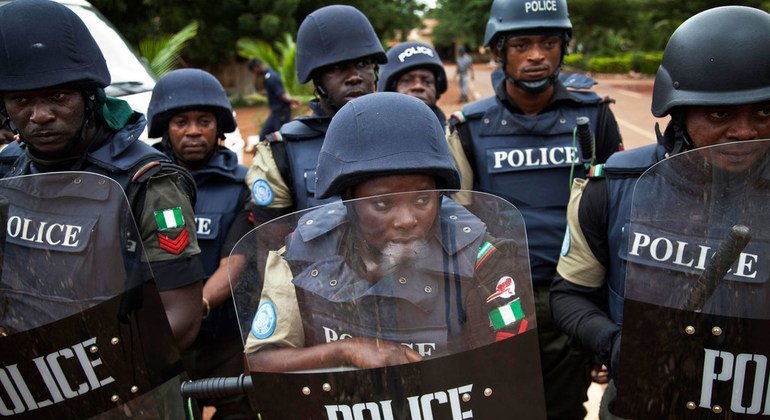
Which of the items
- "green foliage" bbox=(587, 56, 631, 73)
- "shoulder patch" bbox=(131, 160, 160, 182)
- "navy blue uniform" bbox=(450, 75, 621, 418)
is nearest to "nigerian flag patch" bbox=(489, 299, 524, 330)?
"shoulder patch" bbox=(131, 160, 160, 182)

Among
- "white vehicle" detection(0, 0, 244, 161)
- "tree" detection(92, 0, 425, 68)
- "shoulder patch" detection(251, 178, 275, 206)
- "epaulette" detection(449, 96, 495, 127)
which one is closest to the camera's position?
"shoulder patch" detection(251, 178, 275, 206)

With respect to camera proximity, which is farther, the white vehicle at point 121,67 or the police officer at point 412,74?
the white vehicle at point 121,67

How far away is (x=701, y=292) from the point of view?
150 centimetres

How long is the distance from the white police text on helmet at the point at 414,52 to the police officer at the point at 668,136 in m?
2.00

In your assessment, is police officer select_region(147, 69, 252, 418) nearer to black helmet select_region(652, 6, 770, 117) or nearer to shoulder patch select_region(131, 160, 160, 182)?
shoulder patch select_region(131, 160, 160, 182)

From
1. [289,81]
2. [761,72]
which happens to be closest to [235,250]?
[761,72]

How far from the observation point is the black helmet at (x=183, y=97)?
3.42 m

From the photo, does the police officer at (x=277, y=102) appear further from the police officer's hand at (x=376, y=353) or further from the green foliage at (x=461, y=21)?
the green foliage at (x=461, y=21)

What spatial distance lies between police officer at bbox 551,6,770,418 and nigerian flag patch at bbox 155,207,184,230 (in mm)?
1263

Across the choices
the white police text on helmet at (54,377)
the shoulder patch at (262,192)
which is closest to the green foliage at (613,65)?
the shoulder patch at (262,192)

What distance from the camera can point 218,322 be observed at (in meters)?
3.14

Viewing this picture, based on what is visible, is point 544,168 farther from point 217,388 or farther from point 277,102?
point 277,102

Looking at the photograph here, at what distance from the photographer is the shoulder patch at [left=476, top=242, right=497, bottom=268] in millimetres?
1518

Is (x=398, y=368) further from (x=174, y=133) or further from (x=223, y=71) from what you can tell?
(x=223, y=71)
